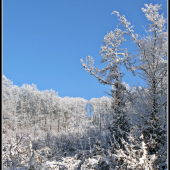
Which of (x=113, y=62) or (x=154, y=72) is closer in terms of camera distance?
(x=154, y=72)

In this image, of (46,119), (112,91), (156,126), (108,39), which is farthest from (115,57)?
(46,119)

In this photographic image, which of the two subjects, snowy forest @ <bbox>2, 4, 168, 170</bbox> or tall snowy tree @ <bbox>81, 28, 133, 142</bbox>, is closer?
snowy forest @ <bbox>2, 4, 168, 170</bbox>

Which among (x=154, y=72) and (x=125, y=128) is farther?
(x=125, y=128)

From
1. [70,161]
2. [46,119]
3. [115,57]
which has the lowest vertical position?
[46,119]

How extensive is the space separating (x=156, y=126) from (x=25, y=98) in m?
39.6

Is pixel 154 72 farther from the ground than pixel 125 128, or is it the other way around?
pixel 154 72

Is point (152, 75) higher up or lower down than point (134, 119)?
higher up

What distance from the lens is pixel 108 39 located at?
39.0 feet

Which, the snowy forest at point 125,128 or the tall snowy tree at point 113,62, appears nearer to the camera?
the snowy forest at point 125,128

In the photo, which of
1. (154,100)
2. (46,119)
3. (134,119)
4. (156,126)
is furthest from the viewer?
(46,119)

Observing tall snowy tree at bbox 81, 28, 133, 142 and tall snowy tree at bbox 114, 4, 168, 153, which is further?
tall snowy tree at bbox 81, 28, 133, 142

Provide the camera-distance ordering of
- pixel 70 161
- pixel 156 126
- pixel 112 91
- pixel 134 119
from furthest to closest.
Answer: pixel 112 91 < pixel 134 119 < pixel 156 126 < pixel 70 161

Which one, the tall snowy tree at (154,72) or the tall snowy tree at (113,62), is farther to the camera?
the tall snowy tree at (113,62)

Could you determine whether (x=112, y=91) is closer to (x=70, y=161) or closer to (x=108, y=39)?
(x=108, y=39)
